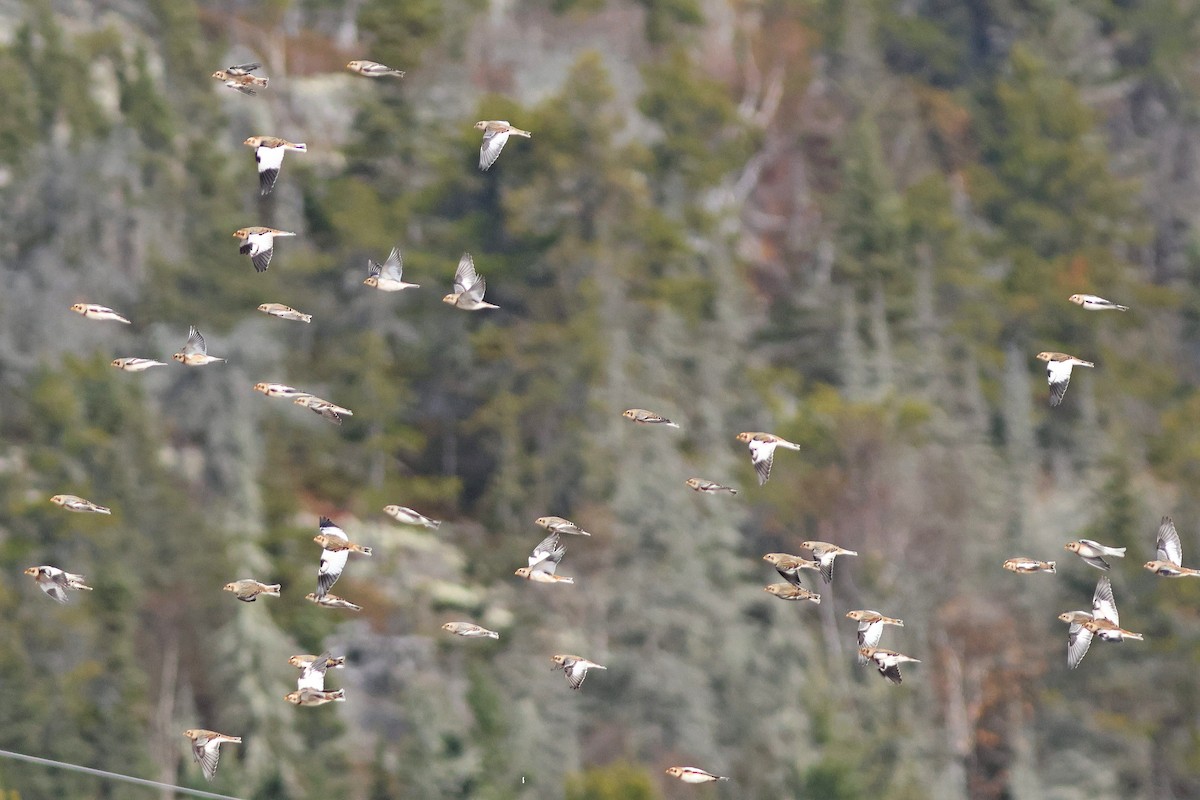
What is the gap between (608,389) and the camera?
6731cm

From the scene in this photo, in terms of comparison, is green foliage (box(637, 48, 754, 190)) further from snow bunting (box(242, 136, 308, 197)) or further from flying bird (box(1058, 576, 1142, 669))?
snow bunting (box(242, 136, 308, 197))

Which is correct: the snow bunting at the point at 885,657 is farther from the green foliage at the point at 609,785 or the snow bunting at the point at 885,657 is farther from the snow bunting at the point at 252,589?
the green foliage at the point at 609,785

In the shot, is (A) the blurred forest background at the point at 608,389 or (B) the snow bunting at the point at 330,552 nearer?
(B) the snow bunting at the point at 330,552

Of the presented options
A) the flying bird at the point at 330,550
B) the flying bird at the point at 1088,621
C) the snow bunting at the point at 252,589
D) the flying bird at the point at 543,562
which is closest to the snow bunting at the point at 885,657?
the flying bird at the point at 1088,621

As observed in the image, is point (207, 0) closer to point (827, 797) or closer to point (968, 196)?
point (968, 196)

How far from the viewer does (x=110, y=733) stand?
56.3m

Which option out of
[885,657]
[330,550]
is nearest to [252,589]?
[330,550]

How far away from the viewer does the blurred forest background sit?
188 ft

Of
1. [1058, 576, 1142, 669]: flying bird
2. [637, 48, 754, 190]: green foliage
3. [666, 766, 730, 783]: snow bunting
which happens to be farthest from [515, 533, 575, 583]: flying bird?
[637, 48, 754, 190]: green foliage

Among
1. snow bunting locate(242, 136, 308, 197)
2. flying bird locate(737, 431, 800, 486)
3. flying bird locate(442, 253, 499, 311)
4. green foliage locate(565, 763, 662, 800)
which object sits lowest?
green foliage locate(565, 763, 662, 800)

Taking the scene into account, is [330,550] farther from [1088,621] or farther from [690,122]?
[690,122]

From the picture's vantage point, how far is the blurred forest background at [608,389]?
5719 cm

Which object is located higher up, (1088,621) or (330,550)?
(1088,621)

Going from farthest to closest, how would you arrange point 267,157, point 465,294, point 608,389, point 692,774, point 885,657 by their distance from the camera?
point 608,389 < point 692,774 < point 267,157 < point 885,657 < point 465,294
